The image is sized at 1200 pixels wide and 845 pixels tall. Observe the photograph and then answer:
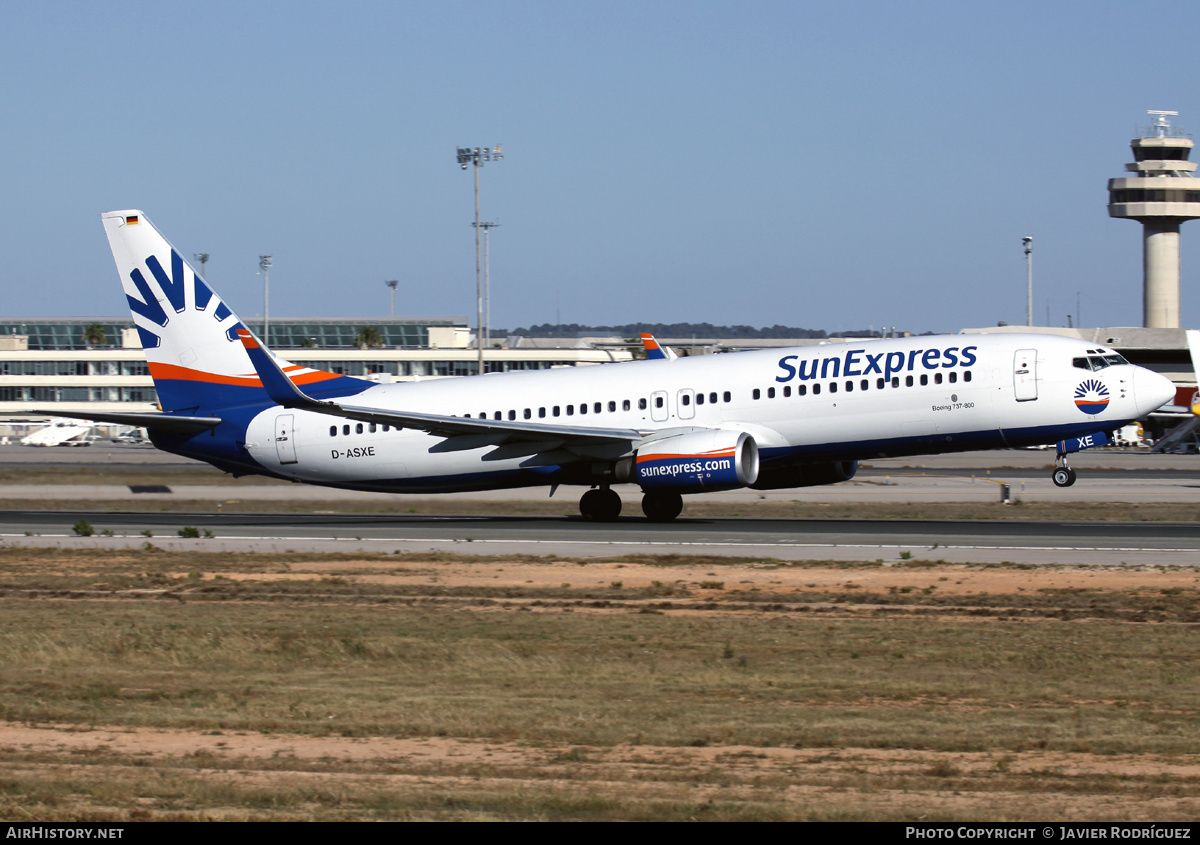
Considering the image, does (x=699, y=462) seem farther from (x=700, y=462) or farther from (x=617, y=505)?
(x=617, y=505)

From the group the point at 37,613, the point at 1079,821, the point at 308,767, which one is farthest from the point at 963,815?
the point at 37,613

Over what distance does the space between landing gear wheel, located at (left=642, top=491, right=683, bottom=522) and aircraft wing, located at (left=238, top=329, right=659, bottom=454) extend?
74.2 inches

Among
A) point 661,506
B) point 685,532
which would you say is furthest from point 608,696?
point 661,506

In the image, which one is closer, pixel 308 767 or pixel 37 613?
pixel 308 767

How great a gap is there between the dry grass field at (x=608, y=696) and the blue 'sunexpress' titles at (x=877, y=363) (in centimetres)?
889

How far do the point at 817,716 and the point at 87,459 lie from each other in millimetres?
74891

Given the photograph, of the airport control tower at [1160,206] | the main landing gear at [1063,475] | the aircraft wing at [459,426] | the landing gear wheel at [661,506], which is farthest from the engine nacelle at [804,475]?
the airport control tower at [1160,206]

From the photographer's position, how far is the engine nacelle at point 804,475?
1332 inches

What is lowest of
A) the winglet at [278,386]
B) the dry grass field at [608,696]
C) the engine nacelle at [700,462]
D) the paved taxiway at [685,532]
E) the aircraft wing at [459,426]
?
the paved taxiway at [685,532]

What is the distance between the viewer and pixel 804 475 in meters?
34.0

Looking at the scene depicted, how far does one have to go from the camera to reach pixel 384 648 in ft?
53.6

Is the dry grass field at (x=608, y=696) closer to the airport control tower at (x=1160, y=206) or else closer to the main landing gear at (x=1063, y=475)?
the main landing gear at (x=1063, y=475)

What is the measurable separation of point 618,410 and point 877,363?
22.4 ft
